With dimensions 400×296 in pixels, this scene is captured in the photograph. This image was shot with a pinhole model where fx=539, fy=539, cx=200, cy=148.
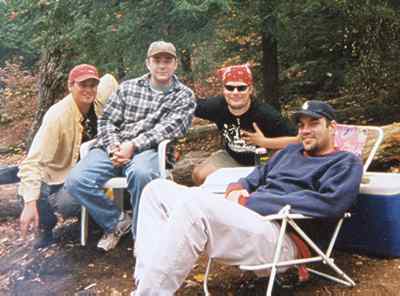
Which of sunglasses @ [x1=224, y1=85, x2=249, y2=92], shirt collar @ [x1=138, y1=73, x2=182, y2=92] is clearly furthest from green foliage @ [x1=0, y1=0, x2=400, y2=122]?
sunglasses @ [x1=224, y1=85, x2=249, y2=92]

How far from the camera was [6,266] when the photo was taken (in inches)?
181

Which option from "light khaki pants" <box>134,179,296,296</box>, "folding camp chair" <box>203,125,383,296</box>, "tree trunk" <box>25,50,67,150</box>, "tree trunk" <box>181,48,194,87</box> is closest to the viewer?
"light khaki pants" <box>134,179,296,296</box>

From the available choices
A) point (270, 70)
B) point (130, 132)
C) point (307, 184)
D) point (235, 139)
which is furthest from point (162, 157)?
point (270, 70)

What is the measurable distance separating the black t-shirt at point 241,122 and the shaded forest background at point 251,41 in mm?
796

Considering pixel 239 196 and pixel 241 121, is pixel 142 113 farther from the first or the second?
pixel 239 196

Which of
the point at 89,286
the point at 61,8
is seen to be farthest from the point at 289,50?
the point at 89,286

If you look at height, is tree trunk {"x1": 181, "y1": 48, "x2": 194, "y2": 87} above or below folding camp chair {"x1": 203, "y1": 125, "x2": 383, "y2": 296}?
above

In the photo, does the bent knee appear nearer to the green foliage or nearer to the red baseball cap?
the red baseball cap

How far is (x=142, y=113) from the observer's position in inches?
170

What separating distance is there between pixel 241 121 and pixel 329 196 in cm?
145

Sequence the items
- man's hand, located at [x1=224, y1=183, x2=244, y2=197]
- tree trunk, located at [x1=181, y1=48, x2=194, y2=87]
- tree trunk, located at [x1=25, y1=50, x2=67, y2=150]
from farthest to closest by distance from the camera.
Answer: tree trunk, located at [x1=25, y1=50, x2=67, y2=150]
tree trunk, located at [x1=181, y1=48, x2=194, y2=87]
man's hand, located at [x1=224, y1=183, x2=244, y2=197]

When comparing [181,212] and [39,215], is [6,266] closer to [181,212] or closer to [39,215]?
[39,215]

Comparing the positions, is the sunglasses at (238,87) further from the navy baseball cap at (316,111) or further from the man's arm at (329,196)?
the man's arm at (329,196)

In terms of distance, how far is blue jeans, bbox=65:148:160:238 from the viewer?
396 centimetres
